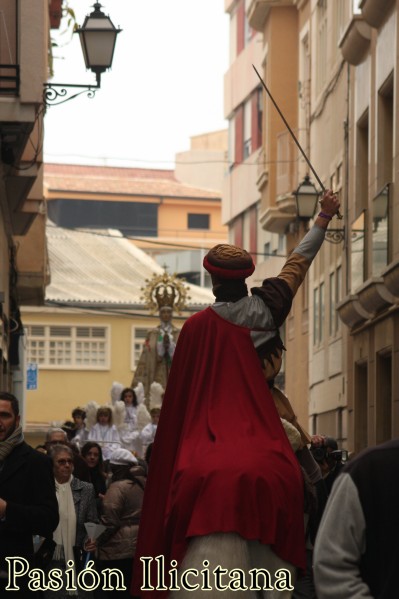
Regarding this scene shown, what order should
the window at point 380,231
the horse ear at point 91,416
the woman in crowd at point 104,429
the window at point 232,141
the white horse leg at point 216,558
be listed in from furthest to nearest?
the window at point 232,141
the horse ear at point 91,416
the woman in crowd at point 104,429
the window at point 380,231
the white horse leg at point 216,558

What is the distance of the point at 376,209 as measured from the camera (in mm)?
21922

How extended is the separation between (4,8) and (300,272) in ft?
35.4

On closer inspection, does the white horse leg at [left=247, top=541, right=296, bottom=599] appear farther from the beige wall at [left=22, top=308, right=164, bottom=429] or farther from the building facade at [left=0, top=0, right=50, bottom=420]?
the beige wall at [left=22, top=308, right=164, bottom=429]

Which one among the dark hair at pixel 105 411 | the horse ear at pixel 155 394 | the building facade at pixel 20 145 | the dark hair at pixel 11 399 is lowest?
the dark hair at pixel 11 399

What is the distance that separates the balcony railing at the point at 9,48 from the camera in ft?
57.1

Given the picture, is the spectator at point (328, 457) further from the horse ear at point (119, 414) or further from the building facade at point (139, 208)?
the building facade at point (139, 208)

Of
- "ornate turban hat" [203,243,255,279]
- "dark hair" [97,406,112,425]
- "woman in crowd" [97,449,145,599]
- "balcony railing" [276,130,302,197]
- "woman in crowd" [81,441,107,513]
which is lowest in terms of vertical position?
"woman in crowd" [97,449,145,599]

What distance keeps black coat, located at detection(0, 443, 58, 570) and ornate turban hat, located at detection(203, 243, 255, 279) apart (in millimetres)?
1496

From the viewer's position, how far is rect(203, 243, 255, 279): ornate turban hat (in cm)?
766

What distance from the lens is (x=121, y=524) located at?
509 inches

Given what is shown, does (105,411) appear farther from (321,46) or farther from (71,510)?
(321,46)

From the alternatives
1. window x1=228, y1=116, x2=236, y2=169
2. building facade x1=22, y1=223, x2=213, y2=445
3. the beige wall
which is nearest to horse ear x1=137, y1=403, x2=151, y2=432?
window x1=228, y1=116, x2=236, y2=169

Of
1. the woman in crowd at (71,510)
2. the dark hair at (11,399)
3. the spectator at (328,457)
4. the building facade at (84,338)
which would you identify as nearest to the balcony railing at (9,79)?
the spectator at (328,457)

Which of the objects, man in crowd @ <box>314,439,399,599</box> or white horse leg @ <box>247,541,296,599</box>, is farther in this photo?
white horse leg @ <box>247,541,296,599</box>
